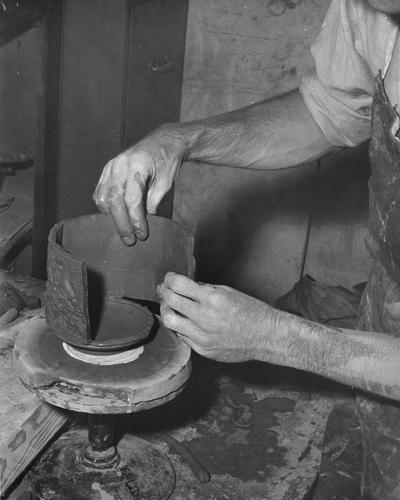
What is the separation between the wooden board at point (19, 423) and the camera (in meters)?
2.32

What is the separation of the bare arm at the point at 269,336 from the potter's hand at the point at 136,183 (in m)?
0.35

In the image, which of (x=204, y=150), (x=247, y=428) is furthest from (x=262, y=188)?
(x=204, y=150)

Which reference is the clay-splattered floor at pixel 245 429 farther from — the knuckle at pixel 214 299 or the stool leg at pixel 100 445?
the knuckle at pixel 214 299

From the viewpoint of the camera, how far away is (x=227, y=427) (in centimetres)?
367

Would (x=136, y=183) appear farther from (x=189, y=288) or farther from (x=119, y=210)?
(x=189, y=288)

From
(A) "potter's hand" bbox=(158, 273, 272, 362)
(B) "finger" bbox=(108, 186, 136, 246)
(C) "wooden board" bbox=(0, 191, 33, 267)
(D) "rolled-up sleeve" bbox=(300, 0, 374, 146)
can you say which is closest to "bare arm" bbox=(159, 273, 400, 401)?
(A) "potter's hand" bbox=(158, 273, 272, 362)

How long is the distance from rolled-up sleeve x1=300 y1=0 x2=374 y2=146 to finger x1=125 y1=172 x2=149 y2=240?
2.75ft

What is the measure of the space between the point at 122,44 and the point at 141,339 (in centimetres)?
254

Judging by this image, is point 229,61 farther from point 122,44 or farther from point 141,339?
point 141,339

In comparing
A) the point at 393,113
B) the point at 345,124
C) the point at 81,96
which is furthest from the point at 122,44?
the point at 393,113

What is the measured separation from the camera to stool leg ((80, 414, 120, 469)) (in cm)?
265

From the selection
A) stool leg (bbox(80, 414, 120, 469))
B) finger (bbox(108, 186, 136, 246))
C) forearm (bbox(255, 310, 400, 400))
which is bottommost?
stool leg (bbox(80, 414, 120, 469))

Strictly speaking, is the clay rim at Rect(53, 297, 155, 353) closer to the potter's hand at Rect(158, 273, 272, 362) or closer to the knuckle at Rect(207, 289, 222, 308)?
the potter's hand at Rect(158, 273, 272, 362)

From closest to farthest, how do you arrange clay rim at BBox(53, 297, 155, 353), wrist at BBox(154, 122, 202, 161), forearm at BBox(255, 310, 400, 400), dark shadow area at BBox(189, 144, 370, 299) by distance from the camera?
1. forearm at BBox(255, 310, 400, 400)
2. clay rim at BBox(53, 297, 155, 353)
3. wrist at BBox(154, 122, 202, 161)
4. dark shadow area at BBox(189, 144, 370, 299)
